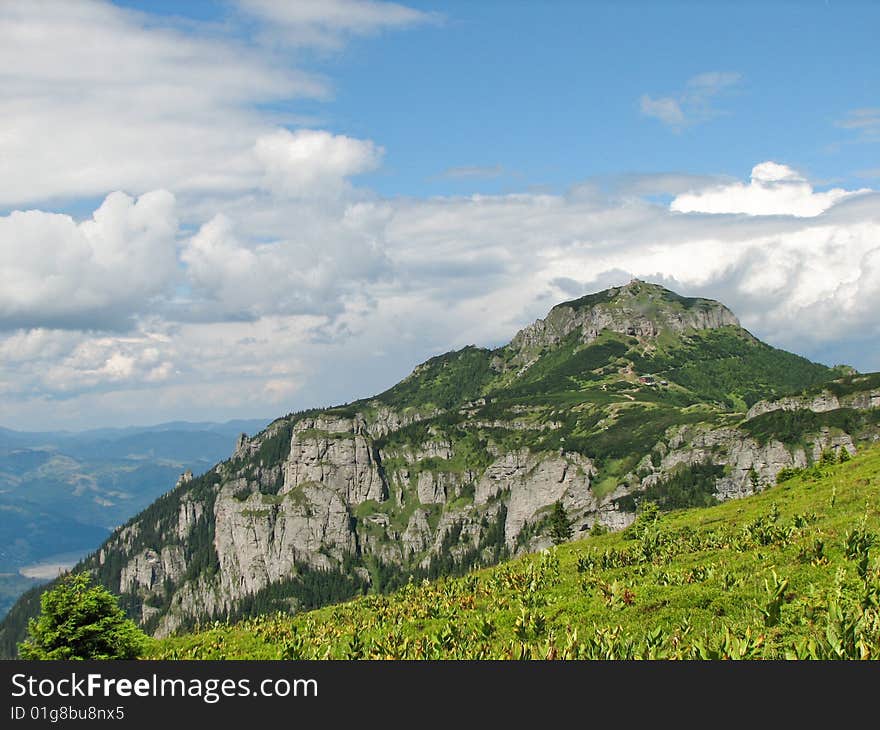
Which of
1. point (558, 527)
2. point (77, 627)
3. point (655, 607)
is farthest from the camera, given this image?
point (558, 527)

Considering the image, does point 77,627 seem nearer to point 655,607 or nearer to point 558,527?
point 655,607

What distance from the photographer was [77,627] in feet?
90.9

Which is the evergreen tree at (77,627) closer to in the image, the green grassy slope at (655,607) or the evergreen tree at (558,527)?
the green grassy slope at (655,607)

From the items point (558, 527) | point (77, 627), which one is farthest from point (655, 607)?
point (558, 527)

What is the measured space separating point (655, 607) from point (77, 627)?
23.3m

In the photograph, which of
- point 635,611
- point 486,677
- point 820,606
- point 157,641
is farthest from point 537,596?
point 157,641

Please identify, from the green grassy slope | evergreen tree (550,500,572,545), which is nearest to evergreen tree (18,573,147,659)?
the green grassy slope

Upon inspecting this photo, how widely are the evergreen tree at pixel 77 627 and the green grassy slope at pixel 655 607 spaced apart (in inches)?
148

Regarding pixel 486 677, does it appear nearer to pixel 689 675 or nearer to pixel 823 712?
pixel 689 675

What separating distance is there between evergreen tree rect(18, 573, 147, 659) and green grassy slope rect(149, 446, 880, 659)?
12.3ft

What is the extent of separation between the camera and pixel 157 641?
36750 millimetres

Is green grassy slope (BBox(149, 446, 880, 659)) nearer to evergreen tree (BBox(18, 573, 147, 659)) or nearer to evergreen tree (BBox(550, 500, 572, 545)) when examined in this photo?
evergreen tree (BBox(18, 573, 147, 659))

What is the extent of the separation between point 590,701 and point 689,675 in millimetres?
2272

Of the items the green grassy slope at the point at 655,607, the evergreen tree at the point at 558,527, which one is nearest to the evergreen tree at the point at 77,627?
the green grassy slope at the point at 655,607
